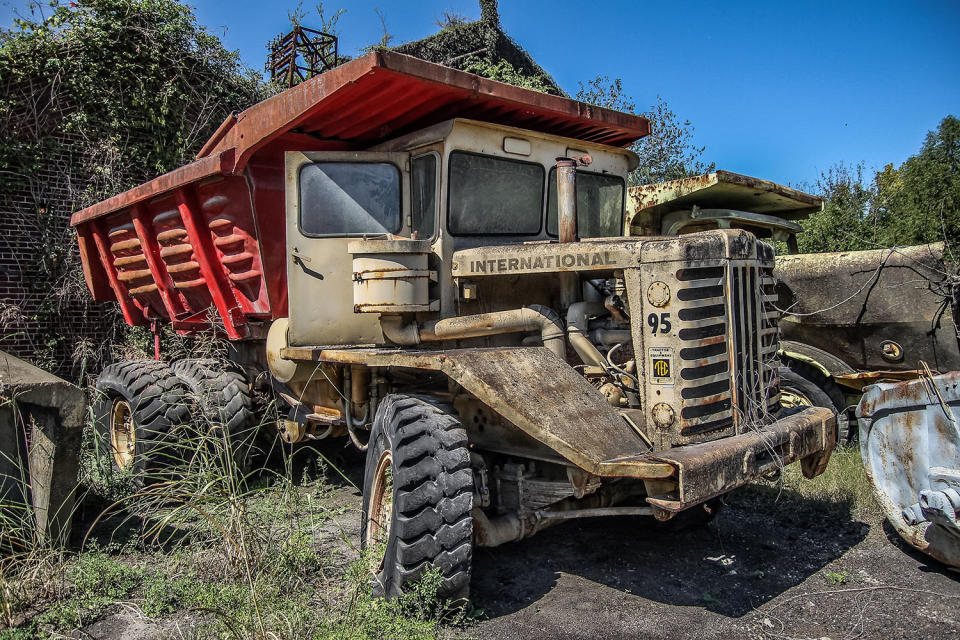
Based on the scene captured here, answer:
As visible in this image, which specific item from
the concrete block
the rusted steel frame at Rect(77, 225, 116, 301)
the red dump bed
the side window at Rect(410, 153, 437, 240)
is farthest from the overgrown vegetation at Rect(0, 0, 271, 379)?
the side window at Rect(410, 153, 437, 240)

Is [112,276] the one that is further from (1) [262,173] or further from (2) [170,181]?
(1) [262,173]

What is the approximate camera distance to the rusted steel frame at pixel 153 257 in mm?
6270

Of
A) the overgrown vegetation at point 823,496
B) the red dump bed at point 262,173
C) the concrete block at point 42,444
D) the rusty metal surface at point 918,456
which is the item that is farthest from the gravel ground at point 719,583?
the red dump bed at point 262,173

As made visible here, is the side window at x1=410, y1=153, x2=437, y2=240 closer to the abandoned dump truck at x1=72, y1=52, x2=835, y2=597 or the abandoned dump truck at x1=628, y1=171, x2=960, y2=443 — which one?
the abandoned dump truck at x1=72, y1=52, x2=835, y2=597

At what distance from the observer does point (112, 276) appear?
7.20 metres

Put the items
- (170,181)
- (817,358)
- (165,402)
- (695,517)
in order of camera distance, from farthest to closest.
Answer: (817,358) → (165,402) → (170,181) → (695,517)

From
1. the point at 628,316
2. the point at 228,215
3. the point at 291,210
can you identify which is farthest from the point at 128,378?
the point at 628,316

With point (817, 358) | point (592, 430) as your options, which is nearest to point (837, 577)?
point (592, 430)

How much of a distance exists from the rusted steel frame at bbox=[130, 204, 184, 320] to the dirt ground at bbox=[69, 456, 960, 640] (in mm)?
2812

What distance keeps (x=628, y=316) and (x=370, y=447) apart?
5.24 feet

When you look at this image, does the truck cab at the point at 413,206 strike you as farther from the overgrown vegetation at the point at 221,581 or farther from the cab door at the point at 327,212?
the overgrown vegetation at the point at 221,581

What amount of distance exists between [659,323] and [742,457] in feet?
2.42

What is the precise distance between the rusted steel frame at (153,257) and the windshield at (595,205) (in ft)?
11.9

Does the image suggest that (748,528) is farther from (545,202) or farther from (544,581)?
(545,202)
